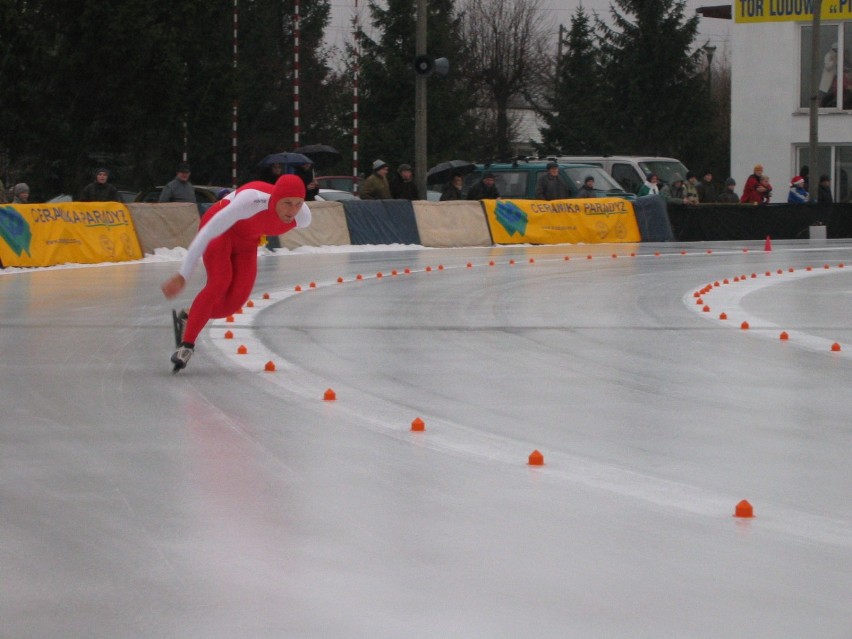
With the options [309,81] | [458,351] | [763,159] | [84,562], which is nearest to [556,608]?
[84,562]

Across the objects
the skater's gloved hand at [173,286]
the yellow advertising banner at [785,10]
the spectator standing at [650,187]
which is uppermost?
the yellow advertising banner at [785,10]

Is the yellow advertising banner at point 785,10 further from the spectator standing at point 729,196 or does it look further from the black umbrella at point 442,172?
the black umbrella at point 442,172

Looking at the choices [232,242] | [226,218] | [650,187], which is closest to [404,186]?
[650,187]

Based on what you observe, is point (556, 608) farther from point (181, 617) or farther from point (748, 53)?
point (748, 53)

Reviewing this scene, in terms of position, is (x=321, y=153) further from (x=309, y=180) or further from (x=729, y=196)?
(x=309, y=180)

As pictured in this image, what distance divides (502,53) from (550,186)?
40324 millimetres

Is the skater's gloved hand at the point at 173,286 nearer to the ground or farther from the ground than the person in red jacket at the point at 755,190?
nearer to the ground

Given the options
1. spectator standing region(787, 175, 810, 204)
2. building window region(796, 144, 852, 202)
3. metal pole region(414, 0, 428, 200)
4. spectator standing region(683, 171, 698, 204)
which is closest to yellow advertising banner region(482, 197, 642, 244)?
metal pole region(414, 0, 428, 200)

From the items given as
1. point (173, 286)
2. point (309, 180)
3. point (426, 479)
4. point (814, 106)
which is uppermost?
point (814, 106)

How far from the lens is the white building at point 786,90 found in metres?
46.7

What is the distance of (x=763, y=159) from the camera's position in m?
47.8

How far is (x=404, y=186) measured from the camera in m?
31.4

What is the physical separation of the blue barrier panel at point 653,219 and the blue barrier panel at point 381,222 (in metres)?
5.51

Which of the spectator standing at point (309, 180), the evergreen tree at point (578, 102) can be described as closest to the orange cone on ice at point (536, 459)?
the spectator standing at point (309, 180)
